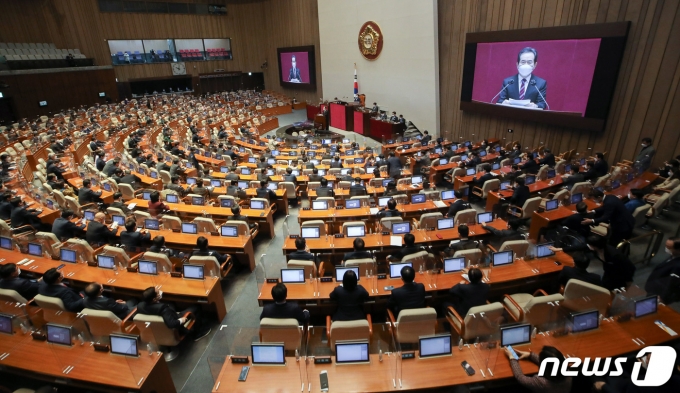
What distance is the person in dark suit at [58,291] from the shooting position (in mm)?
4828

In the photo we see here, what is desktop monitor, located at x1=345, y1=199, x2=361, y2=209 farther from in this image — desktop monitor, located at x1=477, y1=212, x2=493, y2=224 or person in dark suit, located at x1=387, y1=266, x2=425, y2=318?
person in dark suit, located at x1=387, y1=266, x2=425, y2=318

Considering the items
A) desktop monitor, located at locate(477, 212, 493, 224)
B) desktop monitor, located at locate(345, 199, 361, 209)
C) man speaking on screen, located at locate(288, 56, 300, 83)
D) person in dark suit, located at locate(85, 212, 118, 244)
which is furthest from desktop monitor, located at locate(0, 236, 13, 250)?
man speaking on screen, located at locate(288, 56, 300, 83)

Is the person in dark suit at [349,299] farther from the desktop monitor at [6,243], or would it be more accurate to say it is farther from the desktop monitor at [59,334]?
the desktop monitor at [6,243]

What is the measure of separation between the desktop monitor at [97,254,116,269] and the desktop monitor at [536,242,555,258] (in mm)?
6981

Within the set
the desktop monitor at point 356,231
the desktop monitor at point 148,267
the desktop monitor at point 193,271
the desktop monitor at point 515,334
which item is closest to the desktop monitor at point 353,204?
the desktop monitor at point 356,231

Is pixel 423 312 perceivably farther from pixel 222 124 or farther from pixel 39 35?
pixel 39 35

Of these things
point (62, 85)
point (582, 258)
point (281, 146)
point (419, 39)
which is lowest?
point (281, 146)

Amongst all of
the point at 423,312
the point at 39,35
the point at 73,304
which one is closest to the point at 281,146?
the point at 73,304

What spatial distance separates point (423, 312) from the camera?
4113 mm

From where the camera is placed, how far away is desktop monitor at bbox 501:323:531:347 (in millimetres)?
3893

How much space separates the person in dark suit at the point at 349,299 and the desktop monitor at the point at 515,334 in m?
1.66

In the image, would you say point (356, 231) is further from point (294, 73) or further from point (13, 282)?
point (294, 73)

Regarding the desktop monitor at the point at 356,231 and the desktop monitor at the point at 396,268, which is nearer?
the desktop monitor at the point at 396,268

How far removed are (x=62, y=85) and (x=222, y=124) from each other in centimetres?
1105
